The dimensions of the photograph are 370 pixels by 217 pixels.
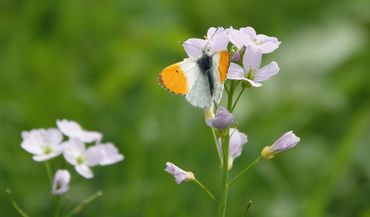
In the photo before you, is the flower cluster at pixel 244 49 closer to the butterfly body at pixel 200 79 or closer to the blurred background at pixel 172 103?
the butterfly body at pixel 200 79

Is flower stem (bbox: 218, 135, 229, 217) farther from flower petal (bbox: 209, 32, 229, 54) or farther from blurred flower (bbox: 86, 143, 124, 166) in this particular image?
blurred flower (bbox: 86, 143, 124, 166)

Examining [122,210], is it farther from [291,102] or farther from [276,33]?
[276,33]

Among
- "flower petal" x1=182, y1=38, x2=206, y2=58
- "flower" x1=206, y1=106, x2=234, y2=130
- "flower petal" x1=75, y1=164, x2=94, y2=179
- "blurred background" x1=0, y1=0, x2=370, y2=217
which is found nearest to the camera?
"flower" x1=206, y1=106, x2=234, y2=130

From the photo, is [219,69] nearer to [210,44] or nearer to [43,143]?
[210,44]

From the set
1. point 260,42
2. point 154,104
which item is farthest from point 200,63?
point 154,104

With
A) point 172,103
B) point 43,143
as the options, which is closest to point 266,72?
point 43,143

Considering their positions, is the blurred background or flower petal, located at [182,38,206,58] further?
the blurred background

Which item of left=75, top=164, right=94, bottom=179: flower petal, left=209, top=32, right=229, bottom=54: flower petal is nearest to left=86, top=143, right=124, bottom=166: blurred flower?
left=75, top=164, right=94, bottom=179: flower petal
